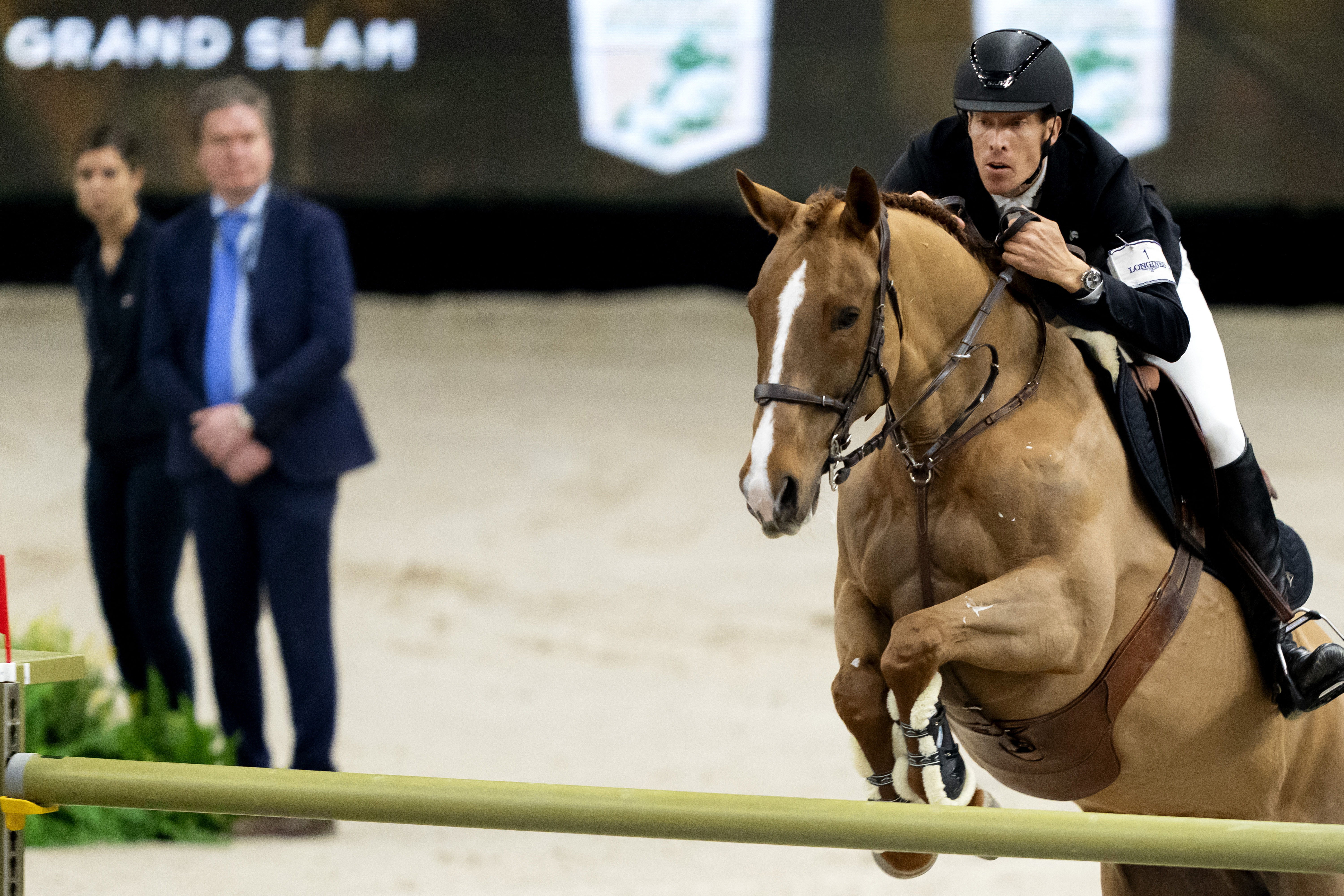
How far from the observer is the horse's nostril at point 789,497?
89.7 inches

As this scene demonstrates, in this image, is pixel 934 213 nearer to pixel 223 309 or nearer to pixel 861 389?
pixel 861 389

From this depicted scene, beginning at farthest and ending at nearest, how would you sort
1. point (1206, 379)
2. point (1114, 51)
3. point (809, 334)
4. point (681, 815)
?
point (1114, 51) → point (1206, 379) → point (809, 334) → point (681, 815)

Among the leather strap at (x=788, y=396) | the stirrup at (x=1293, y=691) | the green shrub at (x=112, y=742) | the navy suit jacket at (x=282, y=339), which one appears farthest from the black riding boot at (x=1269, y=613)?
the green shrub at (x=112, y=742)

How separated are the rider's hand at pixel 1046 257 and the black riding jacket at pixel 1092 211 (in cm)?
4

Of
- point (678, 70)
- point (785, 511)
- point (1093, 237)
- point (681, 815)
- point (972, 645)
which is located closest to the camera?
point (681, 815)

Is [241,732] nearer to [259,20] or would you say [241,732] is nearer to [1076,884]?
[1076,884]

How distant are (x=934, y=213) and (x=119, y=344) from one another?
4.04 metres

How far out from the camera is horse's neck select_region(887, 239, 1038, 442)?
260 centimetres

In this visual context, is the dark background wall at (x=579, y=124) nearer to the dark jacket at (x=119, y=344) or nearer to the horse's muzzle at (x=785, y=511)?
the dark jacket at (x=119, y=344)

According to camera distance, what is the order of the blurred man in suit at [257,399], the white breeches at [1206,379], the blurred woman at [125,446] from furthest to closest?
the blurred woman at [125,446], the blurred man in suit at [257,399], the white breeches at [1206,379]

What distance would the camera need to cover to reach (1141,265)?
8.98 feet

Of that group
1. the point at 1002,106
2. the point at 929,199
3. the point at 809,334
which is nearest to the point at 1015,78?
the point at 1002,106

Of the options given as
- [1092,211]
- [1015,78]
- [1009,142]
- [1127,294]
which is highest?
[1015,78]

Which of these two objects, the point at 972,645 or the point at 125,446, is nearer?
the point at 972,645
